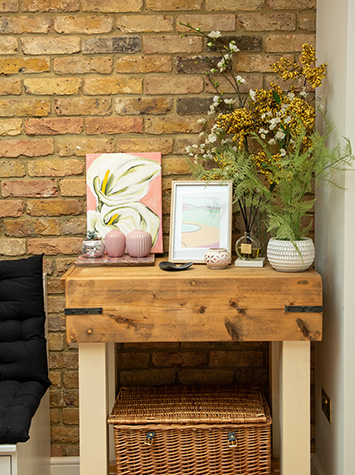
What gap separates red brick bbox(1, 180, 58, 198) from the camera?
8.21 feet

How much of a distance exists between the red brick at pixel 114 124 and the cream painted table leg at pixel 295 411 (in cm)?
116

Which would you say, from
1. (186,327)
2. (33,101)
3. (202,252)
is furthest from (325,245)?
(33,101)

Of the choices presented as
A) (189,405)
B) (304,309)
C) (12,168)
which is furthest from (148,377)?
(12,168)

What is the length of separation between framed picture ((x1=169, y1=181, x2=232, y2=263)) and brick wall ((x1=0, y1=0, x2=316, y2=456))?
0.14 metres

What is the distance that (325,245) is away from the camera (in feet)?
7.55

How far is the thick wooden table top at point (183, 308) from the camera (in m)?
Result: 2.00

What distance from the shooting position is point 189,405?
7.32 feet

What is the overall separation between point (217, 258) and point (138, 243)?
0.37 m

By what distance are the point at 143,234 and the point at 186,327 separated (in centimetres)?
50

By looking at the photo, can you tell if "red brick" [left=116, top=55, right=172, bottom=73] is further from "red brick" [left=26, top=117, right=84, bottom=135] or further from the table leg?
the table leg

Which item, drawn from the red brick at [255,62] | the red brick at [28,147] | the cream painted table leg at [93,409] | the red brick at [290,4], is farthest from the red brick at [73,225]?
the red brick at [290,4]

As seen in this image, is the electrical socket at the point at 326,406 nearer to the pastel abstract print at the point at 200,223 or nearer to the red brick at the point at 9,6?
the pastel abstract print at the point at 200,223

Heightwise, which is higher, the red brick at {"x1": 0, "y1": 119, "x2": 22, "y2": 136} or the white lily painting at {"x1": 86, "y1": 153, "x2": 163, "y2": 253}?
the red brick at {"x1": 0, "y1": 119, "x2": 22, "y2": 136}

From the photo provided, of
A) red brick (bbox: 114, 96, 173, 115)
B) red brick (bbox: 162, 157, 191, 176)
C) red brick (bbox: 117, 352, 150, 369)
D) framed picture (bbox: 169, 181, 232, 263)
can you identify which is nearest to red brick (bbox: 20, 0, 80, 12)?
red brick (bbox: 114, 96, 173, 115)
